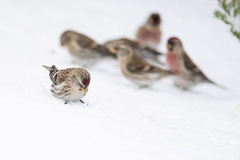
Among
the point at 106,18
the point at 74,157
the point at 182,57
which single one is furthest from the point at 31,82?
the point at 106,18

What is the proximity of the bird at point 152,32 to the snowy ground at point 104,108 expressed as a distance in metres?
0.94

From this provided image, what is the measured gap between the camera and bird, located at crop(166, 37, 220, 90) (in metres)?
7.06

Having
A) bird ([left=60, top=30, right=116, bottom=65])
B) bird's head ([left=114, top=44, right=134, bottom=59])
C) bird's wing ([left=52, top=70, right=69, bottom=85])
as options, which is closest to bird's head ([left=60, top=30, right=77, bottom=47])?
bird ([left=60, top=30, right=116, bottom=65])

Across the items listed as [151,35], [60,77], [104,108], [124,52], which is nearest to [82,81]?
[60,77]

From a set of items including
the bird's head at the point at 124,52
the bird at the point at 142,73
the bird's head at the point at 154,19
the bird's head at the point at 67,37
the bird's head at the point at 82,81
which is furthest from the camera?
the bird's head at the point at 154,19

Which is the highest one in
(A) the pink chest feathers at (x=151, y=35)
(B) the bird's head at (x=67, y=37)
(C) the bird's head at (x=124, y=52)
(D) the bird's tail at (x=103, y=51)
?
(A) the pink chest feathers at (x=151, y=35)

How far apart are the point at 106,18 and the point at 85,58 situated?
Result: 4.09m

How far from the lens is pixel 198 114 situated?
206 inches

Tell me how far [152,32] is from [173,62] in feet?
6.64

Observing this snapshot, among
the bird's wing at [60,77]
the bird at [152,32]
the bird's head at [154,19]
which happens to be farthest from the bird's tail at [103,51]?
the bird's wing at [60,77]

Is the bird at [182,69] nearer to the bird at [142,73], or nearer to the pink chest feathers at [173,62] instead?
the pink chest feathers at [173,62]

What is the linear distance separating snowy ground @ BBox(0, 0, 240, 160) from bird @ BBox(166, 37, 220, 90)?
0.60 ft

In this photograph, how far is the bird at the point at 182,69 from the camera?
7.06 meters

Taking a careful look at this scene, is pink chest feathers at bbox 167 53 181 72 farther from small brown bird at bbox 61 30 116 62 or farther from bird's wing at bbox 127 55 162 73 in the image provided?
small brown bird at bbox 61 30 116 62
